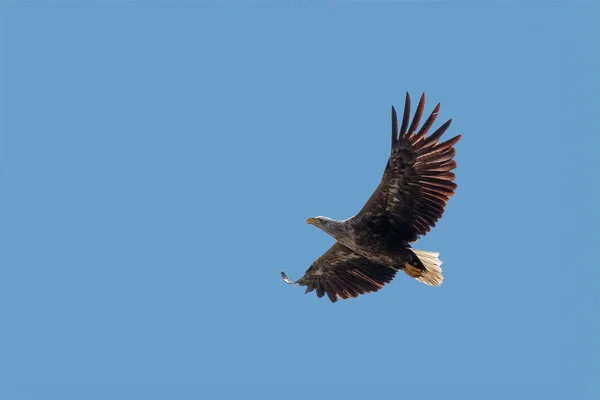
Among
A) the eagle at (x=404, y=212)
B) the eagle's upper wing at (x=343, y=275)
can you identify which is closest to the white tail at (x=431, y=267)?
the eagle at (x=404, y=212)

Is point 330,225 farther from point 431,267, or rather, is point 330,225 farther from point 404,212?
point 431,267

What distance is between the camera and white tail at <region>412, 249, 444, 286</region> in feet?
52.9

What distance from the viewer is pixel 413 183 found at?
48.8ft

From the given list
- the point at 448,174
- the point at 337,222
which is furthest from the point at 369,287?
the point at 448,174

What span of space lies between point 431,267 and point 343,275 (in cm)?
192

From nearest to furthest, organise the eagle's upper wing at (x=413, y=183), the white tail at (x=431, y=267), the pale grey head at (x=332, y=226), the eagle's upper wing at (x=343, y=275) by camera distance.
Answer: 1. the eagle's upper wing at (x=413, y=183)
2. the pale grey head at (x=332, y=226)
3. the white tail at (x=431, y=267)
4. the eagle's upper wing at (x=343, y=275)

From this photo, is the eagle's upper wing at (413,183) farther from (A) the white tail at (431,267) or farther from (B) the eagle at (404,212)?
A: (A) the white tail at (431,267)

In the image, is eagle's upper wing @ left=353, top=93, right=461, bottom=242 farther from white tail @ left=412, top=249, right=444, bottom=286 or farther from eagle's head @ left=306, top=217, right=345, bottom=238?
white tail @ left=412, top=249, right=444, bottom=286

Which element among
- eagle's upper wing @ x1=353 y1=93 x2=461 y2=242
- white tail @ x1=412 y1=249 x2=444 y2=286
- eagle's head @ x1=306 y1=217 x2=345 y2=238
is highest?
eagle's head @ x1=306 y1=217 x2=345 y2=238

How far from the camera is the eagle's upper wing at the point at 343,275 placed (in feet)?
55.8

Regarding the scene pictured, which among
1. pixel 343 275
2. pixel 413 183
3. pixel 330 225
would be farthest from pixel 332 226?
pixel 343 275

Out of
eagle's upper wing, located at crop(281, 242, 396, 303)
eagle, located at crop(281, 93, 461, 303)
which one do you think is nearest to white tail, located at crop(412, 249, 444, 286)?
eagle, located at crop(281, 93, 461, 303)

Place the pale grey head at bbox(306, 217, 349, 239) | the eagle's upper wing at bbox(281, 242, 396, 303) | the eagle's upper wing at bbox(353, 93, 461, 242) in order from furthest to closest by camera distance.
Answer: the eagle's upper wing at bbox(281, 242, 396, 303)
the pale grey head at bbox(306, 217, 349, 239)
the eagle's upper wing at bbox(353, 93, 461, 242)

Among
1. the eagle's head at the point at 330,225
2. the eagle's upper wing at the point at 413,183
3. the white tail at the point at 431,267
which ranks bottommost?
the white tail at the point at 431,267
